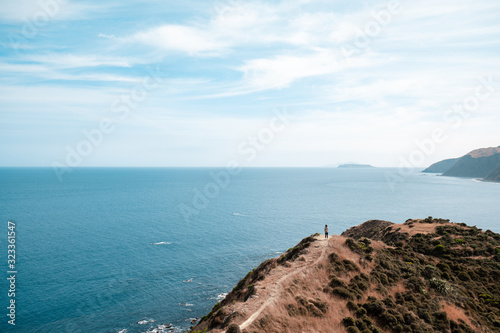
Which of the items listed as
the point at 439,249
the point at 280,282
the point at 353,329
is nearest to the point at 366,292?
the point at 353,329

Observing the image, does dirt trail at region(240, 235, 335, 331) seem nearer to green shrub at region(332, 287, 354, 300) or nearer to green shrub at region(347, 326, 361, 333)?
green shrub at region(332, 287, 354, 300)

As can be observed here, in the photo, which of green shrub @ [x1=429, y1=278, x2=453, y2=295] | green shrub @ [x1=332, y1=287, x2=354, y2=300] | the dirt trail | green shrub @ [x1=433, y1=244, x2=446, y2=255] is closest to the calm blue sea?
the dirt trail

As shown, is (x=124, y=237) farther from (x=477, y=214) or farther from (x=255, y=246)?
(x=477, y=214)

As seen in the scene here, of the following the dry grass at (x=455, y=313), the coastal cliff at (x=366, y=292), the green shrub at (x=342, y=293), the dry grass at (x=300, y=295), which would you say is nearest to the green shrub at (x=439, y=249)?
the coastal cliff at (x=366, y=292)

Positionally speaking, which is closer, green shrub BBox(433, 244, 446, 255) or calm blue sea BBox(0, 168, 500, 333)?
green shrub BBox(433, 244, 446, 255)

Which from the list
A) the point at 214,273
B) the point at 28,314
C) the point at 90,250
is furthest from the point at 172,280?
Answer: the point at 90,250

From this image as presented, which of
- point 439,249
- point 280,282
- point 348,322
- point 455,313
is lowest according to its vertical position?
point 455,313

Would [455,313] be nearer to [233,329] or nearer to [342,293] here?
[342,293]
